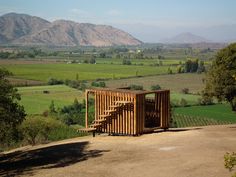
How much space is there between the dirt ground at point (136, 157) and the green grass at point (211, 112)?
48443 mm

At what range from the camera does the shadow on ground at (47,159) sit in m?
23.1

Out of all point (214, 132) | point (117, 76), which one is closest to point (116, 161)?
point (214, 132)

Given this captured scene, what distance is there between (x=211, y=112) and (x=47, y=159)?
61807 mm

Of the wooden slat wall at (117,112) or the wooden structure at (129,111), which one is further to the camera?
the wooden slat wall at (117,112)

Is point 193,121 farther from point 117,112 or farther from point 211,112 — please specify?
point 117,112

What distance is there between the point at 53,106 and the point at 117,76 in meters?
61.5

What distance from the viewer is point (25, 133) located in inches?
2104

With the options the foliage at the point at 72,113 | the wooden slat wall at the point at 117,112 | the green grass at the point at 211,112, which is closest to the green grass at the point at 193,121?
the green grass at the point at 211,112

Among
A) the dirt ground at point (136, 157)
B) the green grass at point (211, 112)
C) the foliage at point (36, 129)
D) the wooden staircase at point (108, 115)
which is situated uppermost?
the wooden staircase at point (108, 115)

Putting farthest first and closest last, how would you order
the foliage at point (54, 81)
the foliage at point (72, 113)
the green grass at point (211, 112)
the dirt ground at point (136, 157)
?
1. the foliage at point (54, 81)
2. the foliage at point (72, 113)
3. the green grass at point (211, 112)
4. the dirt ground at point (136, 157)

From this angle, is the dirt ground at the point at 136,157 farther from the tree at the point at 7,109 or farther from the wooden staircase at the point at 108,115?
the tree at the point at 7,109

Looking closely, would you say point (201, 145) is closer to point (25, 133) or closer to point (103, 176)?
point (103, 176)

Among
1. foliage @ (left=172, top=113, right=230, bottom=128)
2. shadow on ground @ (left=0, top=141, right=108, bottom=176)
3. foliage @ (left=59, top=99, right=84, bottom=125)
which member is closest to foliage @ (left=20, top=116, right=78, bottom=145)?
foliage @ (left=59, top=99, right=84, bottom=125)

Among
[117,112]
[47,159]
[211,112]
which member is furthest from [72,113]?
[47,159]
